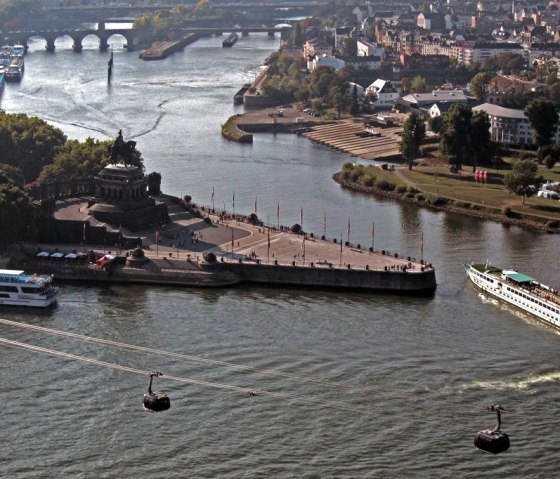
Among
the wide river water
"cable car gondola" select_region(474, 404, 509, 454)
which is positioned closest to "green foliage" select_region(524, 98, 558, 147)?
the wide river water

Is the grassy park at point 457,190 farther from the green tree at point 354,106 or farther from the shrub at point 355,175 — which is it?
the green tree at point 354,106

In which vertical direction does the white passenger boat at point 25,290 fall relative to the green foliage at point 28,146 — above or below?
below

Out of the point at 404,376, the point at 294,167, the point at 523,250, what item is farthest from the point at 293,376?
the point at 294,167

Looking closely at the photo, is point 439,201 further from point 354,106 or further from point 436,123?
point 354,106

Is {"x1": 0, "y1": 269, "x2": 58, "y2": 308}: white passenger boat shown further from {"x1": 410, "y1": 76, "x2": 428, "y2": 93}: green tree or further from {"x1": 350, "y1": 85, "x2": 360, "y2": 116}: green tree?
{"x1": 410, "y1": 76, "x2": 428, "y2": 93}: green tree

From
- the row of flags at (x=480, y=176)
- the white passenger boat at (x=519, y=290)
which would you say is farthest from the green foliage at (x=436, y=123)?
the white passenger boat at (x=519, y=290)

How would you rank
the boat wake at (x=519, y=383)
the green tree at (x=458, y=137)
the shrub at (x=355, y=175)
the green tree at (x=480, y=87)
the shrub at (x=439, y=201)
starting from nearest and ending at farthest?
the boat wake at (x=519, y=383)
the shrub at (x=439, y=201)
the shrub at (x=355, y=175)
the green tree at (x=458, y=137)
the green tree at (x=480, y=87)
